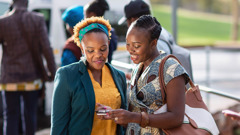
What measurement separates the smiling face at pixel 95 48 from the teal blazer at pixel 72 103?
0.12 metres

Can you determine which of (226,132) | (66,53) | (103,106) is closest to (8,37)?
(66,53)

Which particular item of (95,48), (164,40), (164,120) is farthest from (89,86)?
(164,40)

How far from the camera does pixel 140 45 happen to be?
102 inches

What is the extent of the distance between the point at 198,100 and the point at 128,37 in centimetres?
64

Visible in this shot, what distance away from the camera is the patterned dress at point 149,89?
2.48 meters

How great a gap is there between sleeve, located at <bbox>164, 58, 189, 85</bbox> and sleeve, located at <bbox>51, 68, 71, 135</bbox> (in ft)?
2.13

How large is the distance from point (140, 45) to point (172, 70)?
29cm

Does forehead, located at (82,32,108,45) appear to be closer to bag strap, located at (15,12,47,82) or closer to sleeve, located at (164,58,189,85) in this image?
sleeve, located at (164,58,189,85)

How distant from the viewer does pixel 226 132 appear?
8.95 meters

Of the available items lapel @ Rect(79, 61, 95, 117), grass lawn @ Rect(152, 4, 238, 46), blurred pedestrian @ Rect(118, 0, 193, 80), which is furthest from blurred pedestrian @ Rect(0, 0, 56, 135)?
grass lawn @ Rect(152, 4, 238, 46)

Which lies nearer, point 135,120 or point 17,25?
point 135,120

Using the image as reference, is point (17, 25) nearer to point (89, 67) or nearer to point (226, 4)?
point (89, 67)

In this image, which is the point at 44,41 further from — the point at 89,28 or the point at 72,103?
the point at 72,103

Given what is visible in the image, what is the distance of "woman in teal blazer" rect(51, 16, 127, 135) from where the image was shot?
2600mm
